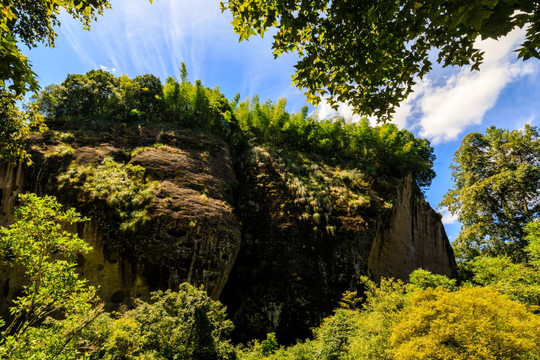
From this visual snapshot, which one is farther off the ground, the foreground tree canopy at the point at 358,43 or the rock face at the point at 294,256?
the foreground tree canopy at the point at 358,43

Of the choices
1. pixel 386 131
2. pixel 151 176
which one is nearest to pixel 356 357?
pixel 151 176

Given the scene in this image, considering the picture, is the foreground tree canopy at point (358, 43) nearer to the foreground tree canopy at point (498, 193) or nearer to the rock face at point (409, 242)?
the rock face at point (409, 242)

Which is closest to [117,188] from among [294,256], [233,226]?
[233,226]

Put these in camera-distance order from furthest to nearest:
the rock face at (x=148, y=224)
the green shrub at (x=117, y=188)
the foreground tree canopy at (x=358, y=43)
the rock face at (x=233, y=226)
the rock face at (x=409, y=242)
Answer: the rock face at (x=409, y=242)
the green shrub at (x=117, y=188)
the rock face at (x=233, y=226)
the rock face at (x=148, y=224)
the foreground tree canopy at (x=358, y=43)

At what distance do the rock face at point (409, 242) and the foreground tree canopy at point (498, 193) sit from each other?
2.09 m

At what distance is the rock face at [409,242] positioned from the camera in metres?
16.3

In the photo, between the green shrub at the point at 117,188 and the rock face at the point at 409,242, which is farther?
the rock face at the point at 409,242

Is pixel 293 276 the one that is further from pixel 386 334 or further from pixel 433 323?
pixel 433 323

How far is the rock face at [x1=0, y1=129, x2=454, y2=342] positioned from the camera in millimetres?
10789

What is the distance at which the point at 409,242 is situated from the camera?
19.1 metres

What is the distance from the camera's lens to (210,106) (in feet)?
68.9

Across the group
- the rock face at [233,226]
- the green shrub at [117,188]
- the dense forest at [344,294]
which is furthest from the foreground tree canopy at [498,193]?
the green shrub at [117,188]

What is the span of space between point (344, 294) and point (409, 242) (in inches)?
353

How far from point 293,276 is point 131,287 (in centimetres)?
765
